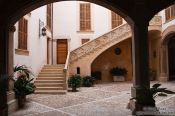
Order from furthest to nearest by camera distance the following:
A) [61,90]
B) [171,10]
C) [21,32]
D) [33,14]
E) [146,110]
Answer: [171,10] → [33,14] → [61,90] → [21,32] → [146,110]

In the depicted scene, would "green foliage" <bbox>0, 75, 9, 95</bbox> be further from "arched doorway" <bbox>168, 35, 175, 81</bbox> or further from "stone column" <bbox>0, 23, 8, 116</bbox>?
"arched doorway" <bbox>168, 35, 175, 81</bbox>

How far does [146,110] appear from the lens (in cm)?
612

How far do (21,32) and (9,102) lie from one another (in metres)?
4.84

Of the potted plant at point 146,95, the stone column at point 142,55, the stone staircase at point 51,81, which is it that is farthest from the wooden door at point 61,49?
the potted plant at point 146,95

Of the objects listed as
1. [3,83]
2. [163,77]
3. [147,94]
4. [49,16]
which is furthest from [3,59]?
[163,77]

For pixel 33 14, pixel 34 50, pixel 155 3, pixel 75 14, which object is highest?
pixel 75 14

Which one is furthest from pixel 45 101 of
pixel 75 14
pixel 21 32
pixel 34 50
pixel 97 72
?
pixel 75 14

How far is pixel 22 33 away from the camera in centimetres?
1127

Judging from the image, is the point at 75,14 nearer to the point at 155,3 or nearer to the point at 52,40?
the point at 52,40

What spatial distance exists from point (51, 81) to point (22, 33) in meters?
3.21

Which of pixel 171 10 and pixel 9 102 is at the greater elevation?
pixel 171 10

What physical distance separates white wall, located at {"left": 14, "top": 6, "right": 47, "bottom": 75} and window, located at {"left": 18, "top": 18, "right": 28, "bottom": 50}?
1.49 feet

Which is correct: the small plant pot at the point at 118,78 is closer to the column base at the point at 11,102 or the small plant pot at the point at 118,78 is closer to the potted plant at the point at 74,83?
the potted plant at the point at 74,83

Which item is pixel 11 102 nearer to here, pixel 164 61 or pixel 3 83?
pixel 3 83
